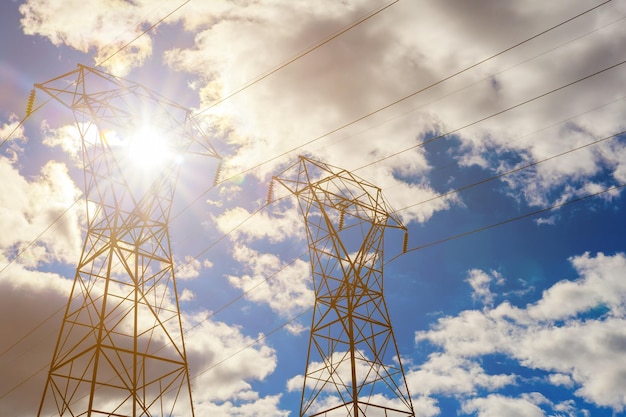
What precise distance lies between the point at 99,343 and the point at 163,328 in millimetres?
2799

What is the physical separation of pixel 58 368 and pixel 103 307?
8.99ft

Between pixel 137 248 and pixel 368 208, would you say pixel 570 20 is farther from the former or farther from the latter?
pixel 137 248

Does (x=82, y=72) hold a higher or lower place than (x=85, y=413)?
higher

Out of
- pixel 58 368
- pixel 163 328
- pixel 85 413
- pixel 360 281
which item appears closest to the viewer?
pixel 85 413

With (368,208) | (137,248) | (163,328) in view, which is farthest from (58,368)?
(368,208)

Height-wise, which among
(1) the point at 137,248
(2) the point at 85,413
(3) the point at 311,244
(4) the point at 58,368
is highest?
(3) the point at 311,244

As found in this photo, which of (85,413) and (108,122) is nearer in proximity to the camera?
(85,413)

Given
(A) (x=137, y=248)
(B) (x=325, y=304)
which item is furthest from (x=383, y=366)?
(A) (x=137, y=248)

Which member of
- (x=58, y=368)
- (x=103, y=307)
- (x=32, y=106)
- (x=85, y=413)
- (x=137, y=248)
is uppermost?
(x=32, y=106)

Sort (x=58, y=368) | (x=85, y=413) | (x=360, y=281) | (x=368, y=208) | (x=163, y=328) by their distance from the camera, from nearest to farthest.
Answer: (x=85, y=413)
(x=58, y=368)
(x=163, y=328)
(x=360, y=281)
(x=368, y=208)

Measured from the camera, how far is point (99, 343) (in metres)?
18.8

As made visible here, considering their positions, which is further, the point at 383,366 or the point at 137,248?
the point at 383,366

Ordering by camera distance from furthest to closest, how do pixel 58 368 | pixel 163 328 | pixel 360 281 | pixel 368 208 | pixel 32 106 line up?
pixel 368 208 < pixel 360 281 < pixel 32 106 < pixel 163 328 < pixel 58 368

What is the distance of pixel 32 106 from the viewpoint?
2281 centimetres
